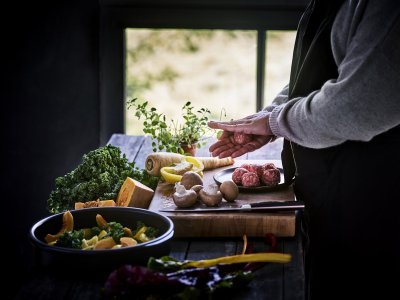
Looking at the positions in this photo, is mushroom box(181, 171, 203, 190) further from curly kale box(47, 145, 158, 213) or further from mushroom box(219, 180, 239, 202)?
curly kale box(47, 145, 158, 213)

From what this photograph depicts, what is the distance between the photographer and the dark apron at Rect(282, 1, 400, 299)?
7.07 feet

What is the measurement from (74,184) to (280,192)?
0.71 meters

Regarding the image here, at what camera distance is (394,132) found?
210 cm

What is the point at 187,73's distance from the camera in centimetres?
477

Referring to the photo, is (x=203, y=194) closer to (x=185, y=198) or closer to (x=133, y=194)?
(x=185, y=198)

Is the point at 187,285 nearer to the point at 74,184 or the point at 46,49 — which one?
the point at 74,184

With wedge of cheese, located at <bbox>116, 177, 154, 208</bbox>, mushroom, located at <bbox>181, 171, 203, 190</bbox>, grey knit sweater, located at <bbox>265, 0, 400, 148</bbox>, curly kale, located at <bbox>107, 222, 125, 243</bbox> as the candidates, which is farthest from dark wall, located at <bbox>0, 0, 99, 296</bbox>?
grey knit sweater, located at <bbox>265, 0, 400, 148</bbox>

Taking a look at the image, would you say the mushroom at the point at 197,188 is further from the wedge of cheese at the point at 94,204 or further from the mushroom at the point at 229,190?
the wedge of cheese at the point at 94,204

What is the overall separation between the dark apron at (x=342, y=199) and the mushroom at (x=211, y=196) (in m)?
0.29

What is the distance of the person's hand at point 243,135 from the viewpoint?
2.34 meters

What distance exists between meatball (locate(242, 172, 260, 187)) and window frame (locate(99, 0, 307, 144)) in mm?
2346

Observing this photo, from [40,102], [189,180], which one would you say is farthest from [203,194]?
[40,102]

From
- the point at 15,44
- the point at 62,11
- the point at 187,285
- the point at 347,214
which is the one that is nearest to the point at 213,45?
the point at 62,11

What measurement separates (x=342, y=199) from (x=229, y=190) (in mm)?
356
